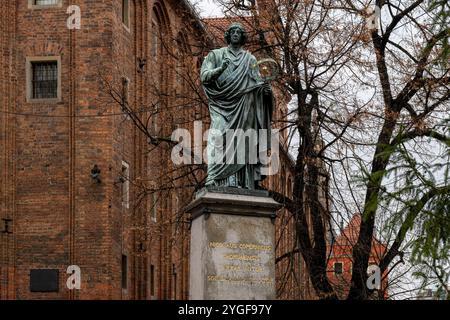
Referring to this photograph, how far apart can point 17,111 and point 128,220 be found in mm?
4075

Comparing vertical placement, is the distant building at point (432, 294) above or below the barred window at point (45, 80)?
below

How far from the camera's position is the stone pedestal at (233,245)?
18.5 m

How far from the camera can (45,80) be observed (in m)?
36.4

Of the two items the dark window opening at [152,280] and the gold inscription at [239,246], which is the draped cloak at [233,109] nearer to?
the gold inscription at [239,246]

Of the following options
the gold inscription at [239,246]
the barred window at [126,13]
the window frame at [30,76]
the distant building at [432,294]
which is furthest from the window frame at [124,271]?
the distant building at [432,294]

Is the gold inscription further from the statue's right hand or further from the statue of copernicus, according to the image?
the statue's right hand

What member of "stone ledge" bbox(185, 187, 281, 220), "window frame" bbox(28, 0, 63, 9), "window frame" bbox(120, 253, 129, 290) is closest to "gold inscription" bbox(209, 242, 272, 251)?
"stone ledge" bbox(185, 187, 281, 220)

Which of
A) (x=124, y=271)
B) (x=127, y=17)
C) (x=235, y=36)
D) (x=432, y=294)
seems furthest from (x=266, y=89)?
(x=127, y=17)

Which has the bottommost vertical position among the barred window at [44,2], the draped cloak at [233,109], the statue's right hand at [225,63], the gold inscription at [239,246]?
the gold inscription at [239,246]

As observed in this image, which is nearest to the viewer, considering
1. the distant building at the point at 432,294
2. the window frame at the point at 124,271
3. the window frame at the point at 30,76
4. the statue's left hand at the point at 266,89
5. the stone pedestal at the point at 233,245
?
the distant building at the point at 432,294

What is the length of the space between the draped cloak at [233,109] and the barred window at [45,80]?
55.8ft

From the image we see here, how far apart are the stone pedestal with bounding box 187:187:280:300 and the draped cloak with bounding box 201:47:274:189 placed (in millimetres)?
361

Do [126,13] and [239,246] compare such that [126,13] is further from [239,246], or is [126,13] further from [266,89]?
[239,246]

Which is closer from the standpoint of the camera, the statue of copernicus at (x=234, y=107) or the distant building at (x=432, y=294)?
the distant building at (x=432, y=294)
